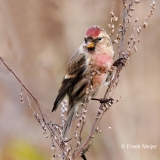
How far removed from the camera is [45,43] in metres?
4.66

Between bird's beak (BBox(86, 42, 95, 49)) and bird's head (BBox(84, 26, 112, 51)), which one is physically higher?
bird's head (BBox(84, 26, 112, 51))

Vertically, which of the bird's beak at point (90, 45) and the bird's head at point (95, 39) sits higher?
the bird's head at point (95, 39)

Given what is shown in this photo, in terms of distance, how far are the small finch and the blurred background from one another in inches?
9.0

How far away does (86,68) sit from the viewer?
13.4 feet

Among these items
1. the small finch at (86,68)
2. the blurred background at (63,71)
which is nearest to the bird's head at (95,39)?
the small finch at (86,68)

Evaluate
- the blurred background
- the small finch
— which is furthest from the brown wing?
the blurred background

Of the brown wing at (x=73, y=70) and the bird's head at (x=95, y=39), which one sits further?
the brown wing at (x=73, y=70)

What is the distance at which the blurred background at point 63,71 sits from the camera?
409cm

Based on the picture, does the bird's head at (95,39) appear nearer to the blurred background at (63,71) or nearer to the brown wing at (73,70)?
the brown wing at (73,70)

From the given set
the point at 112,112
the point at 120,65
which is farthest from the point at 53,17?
the point at 120,65

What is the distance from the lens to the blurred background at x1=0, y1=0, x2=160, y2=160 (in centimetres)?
409

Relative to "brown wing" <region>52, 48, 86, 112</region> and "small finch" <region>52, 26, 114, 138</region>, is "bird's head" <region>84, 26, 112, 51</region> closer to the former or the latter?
"small finch" <region>52, 26, 114, 138</region>

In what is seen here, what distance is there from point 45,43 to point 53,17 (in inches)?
12.5

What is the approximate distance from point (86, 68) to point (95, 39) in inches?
14.0
